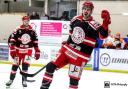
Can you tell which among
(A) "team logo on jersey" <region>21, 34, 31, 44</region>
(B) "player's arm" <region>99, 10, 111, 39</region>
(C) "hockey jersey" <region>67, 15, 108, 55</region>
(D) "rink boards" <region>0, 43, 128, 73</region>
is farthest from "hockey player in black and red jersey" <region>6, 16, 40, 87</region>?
(D) "rink boards" <region>0, 43, 128, 73</region>

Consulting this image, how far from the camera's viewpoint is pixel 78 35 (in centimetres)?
498

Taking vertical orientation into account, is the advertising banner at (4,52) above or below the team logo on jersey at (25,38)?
below

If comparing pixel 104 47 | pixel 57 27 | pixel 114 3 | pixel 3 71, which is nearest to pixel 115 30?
pixel 114 3

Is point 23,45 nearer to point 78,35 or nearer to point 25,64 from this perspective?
point 25,64

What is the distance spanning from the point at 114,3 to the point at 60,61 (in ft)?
36.2

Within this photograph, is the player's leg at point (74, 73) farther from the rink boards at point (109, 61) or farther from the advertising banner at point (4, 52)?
the advertising banner at point (4, 52)

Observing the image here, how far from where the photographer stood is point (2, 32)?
16.4 metres

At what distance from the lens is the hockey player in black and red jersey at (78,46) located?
496 cm

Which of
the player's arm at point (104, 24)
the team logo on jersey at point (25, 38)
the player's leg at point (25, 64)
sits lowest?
the player's leg at point (25, 64)

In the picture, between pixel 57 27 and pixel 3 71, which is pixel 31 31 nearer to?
pixel 3 71

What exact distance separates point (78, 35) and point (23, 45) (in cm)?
265

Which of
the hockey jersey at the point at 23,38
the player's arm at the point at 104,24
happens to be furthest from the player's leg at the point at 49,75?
the hockey jersey at the point at 23,38

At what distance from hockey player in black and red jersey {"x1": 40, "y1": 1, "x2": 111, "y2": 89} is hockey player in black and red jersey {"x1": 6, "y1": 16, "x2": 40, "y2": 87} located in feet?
7.54

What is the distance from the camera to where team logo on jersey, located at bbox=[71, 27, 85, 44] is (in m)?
4.98
